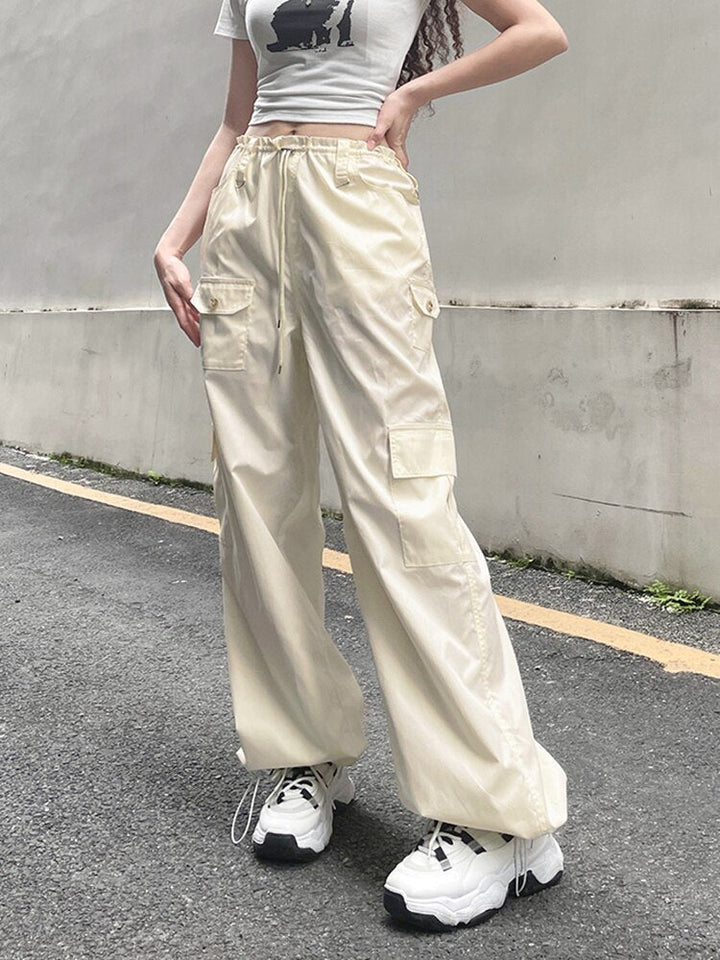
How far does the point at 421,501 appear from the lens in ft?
6.97

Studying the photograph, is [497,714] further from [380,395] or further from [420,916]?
[380,395]

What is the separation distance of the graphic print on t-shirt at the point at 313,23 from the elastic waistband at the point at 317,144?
0.15 meters

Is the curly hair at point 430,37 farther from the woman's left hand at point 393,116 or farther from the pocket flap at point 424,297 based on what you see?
the pocket flap at point 424,297

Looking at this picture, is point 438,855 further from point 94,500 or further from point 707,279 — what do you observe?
point 94,500

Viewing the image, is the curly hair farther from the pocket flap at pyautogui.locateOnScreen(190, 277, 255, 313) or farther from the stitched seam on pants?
the stitched seam on pants

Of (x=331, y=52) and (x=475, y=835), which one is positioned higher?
(x=331, y=52)

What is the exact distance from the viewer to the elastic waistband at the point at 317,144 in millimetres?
2156

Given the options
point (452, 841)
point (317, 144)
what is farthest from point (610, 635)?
point (317, 144)

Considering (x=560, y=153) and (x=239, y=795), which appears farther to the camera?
(x=560, y=153)

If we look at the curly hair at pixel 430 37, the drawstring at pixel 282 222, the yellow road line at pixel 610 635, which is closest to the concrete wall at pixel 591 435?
the yellow road line at pixel 610 635

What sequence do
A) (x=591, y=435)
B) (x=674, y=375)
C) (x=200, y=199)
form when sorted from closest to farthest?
(x=200, y=199) < (x=674, y=375) < (x=591, y=435)

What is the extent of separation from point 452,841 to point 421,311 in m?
0.89

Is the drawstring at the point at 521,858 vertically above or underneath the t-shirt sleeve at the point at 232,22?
underneath

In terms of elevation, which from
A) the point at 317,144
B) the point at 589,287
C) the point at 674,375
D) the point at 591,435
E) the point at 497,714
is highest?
the point at 317,144
